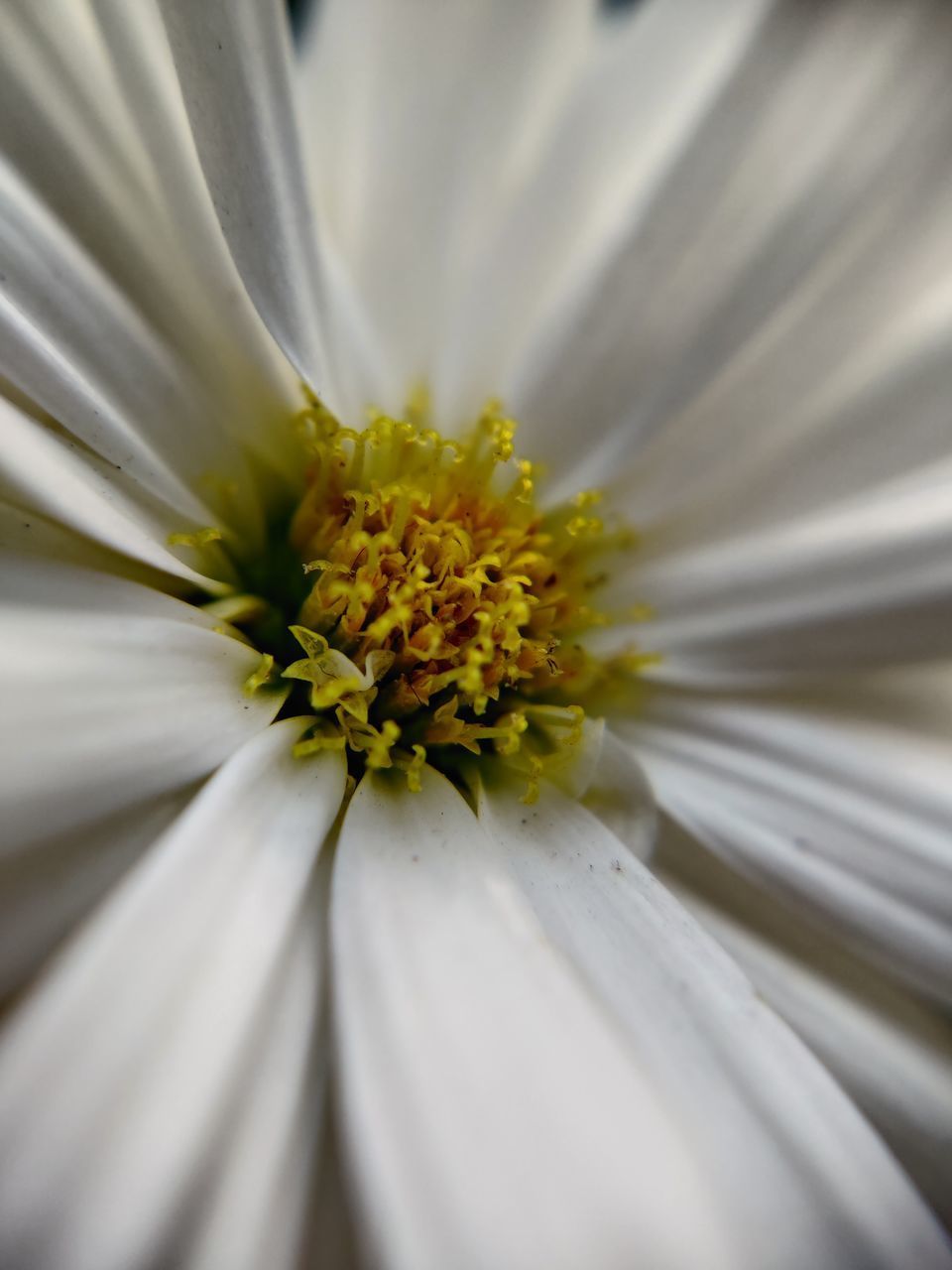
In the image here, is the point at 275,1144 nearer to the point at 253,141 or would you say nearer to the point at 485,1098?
the point at 485,1098

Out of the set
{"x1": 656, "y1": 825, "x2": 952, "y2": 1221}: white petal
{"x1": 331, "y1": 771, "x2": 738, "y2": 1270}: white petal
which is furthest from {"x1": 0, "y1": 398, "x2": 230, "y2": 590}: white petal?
{"x1": 656, "y1": 825, "x2": 952, "y2": 1221}: white petal

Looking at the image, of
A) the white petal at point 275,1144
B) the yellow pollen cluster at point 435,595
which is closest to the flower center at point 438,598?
the yellow pollen cluster at point 435,595

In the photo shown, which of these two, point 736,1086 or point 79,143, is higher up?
point 79,143

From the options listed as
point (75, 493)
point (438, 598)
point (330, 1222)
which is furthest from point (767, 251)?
point (330, 1222)

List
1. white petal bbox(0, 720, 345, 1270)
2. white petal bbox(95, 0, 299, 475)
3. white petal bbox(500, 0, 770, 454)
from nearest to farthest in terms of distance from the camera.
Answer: white petal bbox(0, 720, 345, 1270)
white petal bbox(95, 0, 299, 475)
white petal bbox(500, 0, 770, 454)

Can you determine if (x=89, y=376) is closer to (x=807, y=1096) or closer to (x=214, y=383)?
(x=214, y=383)

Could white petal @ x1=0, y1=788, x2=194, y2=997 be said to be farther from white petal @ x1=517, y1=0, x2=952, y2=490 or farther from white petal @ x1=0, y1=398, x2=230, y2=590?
white petal @ x1=517, y1=0, x2=952, y2=490

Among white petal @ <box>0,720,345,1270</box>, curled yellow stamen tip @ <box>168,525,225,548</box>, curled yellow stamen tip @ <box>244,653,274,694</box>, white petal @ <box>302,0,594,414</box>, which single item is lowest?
white petal @ <box>0,720,345,1270</box>

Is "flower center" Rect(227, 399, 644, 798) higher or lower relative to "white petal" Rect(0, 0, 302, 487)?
lower

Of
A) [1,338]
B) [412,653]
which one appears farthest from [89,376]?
[412,653]
